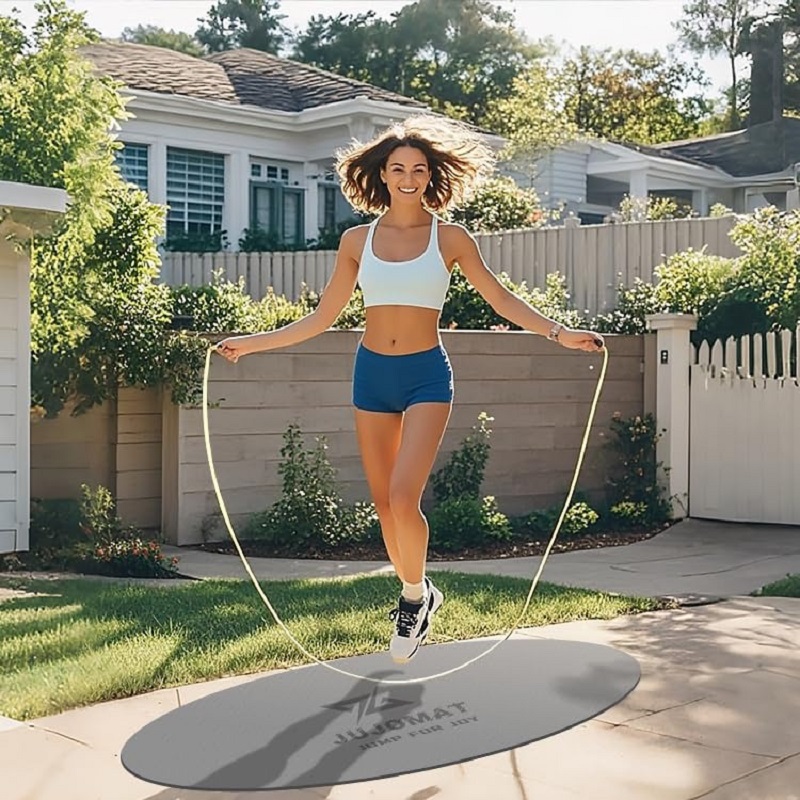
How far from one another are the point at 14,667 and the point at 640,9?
40.7 metres

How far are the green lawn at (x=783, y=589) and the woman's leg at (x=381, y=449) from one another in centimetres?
317

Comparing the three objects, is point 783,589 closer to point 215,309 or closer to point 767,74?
point 215,309

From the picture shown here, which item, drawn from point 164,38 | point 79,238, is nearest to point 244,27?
point 164,38

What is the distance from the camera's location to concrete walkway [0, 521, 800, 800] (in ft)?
12.6

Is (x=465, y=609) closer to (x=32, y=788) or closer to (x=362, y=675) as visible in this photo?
(x=362, y=675)

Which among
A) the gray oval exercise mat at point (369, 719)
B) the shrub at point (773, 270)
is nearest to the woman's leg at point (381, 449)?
the gray oval exercise mat at point (369, 719)

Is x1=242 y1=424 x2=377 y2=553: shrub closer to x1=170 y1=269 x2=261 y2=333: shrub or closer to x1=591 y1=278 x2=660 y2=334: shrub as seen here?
x1=170 y1=269 x2=261 y2=333: shrub

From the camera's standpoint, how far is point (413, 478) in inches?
189

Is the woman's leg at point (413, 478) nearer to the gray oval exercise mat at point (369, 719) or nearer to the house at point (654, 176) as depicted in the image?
the gray oval exercise mat at point (369, 719)

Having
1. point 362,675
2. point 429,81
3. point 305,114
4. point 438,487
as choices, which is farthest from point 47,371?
point 429,81

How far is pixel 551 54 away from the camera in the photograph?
43.1 m

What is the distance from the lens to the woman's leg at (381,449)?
509 cm

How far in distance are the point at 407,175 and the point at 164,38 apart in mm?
45712

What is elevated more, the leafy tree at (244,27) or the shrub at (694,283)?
the leafy tree at (244,27)
